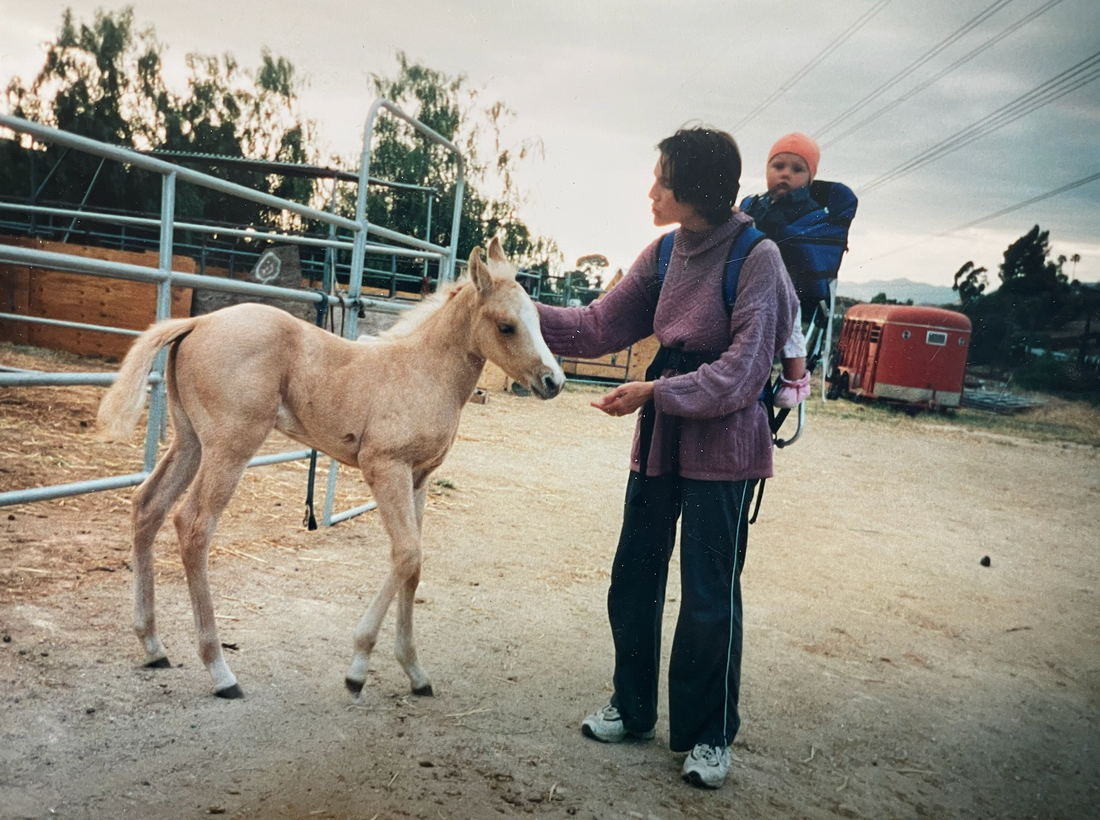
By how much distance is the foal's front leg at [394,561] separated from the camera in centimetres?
233

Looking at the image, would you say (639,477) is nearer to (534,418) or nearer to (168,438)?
(168,438)

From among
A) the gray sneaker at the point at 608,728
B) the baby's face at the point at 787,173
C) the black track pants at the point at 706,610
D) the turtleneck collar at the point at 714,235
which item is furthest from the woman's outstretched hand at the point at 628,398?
the gray sneaker at the point at 608,728

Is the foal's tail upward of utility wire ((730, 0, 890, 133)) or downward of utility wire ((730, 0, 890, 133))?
downward

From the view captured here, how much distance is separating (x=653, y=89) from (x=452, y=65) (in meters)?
0.81

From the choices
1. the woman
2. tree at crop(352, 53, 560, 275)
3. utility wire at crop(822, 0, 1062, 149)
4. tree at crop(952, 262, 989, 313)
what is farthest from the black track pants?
tree at crop(352, 53, 560, 275)

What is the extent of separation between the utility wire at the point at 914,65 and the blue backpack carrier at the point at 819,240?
204 mm

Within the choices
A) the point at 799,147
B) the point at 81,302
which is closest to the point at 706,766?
the point at 799,147

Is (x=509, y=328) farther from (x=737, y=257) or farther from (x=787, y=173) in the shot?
(x=787, y=173)

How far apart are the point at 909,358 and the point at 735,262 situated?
433 inches

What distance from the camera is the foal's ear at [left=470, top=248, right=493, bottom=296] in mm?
2291

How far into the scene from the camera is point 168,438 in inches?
217

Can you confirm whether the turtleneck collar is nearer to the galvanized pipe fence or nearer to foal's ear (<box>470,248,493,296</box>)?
foal's ear (<box>470,248,493,296</box>)

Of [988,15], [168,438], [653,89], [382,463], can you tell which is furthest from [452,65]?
[168,438]

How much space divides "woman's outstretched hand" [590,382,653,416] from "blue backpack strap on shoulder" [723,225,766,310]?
1.09 ft
